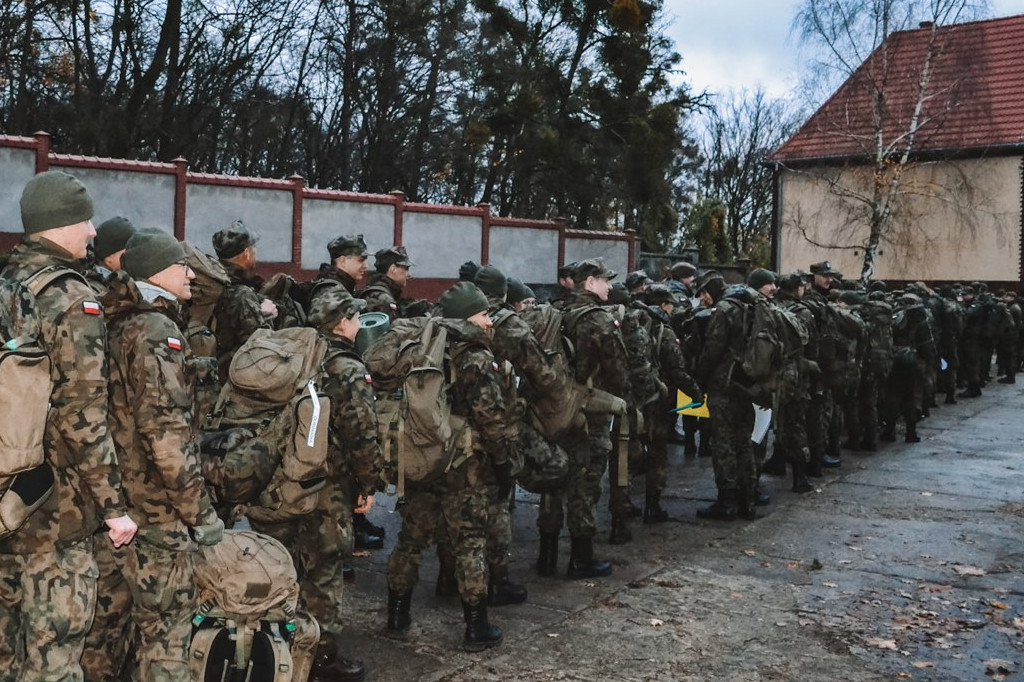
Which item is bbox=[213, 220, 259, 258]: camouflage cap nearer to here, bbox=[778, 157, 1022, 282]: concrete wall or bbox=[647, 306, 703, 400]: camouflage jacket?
bbox=[647, 306, 703, 400]: camouflage jacket

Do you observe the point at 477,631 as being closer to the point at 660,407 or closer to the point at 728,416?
the point at 660,407

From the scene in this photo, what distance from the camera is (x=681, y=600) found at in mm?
6672

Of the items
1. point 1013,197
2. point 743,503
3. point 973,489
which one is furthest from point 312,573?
point 1013,197

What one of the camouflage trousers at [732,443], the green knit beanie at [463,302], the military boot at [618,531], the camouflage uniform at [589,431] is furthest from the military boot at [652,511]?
the green knit beanie at [463,302]

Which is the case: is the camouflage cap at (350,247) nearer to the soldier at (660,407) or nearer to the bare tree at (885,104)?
the soldier at (660,407)

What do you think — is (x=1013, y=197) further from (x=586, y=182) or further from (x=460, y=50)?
(x=460, y=50)

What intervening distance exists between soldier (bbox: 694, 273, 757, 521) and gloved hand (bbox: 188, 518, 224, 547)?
5.62 meters

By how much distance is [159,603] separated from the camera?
406cm


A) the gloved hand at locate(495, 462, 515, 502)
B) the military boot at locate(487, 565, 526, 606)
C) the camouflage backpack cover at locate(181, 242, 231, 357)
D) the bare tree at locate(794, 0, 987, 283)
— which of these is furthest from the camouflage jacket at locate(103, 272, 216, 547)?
the bare tree at locate(794, 0, 987, 283)

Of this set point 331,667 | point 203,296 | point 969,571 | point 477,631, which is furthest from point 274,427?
point 969,571

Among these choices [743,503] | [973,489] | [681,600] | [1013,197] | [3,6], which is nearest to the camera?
[681,600]

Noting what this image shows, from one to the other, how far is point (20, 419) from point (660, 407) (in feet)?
21.1

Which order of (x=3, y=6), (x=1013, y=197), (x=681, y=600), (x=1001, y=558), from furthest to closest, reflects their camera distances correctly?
1. (x=1013, y=197)
2. (x=3, y=6)
3. (x=1001, y=558)
4. (x=681, y=600)

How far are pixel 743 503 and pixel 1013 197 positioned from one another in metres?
27.7
